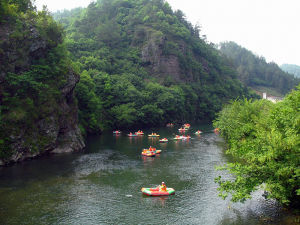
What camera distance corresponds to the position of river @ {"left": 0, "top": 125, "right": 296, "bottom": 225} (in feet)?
82.9

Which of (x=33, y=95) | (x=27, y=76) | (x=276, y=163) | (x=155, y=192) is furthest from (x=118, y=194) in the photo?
(x=27, y=76)

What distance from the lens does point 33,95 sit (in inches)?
1816

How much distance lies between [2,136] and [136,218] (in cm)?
2358

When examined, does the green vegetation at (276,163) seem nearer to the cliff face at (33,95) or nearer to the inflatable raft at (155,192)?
the inflatable raft at (155,192)

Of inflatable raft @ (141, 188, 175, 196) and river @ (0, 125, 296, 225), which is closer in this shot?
A: river @ (0, 125, 296, 225)

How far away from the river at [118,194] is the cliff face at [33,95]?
2.86 meters

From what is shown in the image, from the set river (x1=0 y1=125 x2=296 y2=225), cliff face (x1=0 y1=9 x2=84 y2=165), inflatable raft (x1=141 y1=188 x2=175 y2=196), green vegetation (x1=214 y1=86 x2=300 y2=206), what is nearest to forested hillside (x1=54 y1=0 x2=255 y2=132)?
cliff face (x1=0 y1=9 x2=84 y2=165)

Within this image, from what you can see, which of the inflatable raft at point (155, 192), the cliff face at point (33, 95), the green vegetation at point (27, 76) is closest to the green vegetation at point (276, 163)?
the inflatable raft at point (155, 192)

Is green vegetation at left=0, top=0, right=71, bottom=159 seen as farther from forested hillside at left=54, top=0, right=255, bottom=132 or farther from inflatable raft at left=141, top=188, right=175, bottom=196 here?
Answer: inflatable raft at left=141, top=188, right=175, bottom=196

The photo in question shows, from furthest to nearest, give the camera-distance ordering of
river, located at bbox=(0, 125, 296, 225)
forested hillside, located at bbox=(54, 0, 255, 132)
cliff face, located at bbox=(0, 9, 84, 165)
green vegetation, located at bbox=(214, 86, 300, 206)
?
forested hillside, located at bbox=(54, 0, 255, 132)
cliff face, located at bbox=(0, 9, 84, 165)
river, located at bbox=(0, 125, 296, 225)
green vegetation, located at bbox=(214, 86, 300, 206)

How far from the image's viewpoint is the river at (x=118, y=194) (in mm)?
25281

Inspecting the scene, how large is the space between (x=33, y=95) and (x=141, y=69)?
71.2 m

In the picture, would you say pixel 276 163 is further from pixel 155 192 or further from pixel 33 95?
pixel 33 95

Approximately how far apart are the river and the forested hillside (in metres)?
30.9
